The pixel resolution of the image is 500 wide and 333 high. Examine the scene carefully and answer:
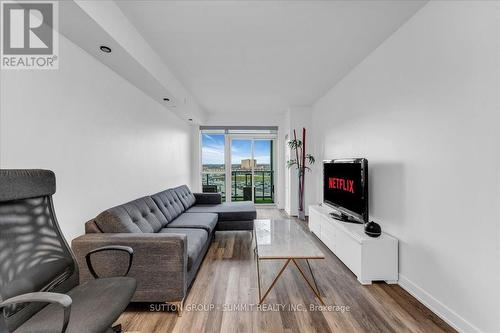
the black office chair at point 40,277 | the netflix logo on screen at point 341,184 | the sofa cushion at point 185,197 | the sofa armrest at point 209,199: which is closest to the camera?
the black office chair at point 40,277

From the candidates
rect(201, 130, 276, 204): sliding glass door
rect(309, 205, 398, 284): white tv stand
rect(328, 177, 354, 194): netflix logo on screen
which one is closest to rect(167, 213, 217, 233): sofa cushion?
rect(309, 205, 398, 284): white tv stand

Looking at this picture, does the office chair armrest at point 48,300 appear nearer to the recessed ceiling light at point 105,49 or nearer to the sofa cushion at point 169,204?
the recessed ceiling light at point 105,49

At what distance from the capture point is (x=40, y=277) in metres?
1.30

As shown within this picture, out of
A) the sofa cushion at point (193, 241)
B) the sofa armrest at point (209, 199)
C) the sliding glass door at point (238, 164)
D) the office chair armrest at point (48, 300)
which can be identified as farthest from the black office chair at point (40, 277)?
the sliding glass door at point (238, 164)

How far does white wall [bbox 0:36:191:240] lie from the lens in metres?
1.58

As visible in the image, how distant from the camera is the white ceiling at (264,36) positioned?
2062 millimetres

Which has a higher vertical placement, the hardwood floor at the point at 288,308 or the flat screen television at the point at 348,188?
the flat screen television at the point at 348,188

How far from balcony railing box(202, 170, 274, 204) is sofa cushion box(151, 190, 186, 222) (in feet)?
9.06

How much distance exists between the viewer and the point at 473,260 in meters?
1.64

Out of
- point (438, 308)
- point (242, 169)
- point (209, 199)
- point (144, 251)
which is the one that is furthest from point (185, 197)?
point (438, 308)

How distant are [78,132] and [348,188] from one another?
3129 mm

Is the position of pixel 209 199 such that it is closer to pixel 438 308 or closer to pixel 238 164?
pixel 238 164

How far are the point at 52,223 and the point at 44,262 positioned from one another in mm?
245

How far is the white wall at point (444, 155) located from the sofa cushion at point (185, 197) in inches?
122
